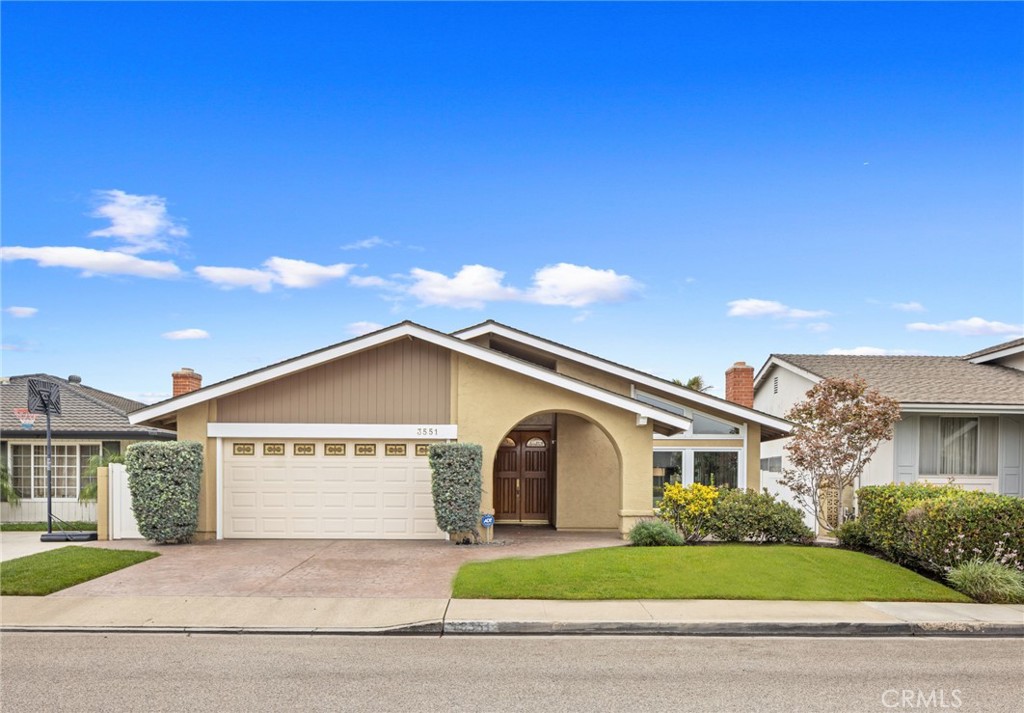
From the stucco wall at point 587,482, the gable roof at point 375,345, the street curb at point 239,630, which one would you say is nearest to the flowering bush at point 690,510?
the gable roof at point 375,345

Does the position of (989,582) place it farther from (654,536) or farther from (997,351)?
(997,351)

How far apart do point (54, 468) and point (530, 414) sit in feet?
45.7

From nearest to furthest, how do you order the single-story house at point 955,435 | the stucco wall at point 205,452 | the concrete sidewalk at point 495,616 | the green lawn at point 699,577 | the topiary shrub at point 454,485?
1. the concrete sidewalk at point 495,616
2. the green lawn at point 699,577
3. the topiary shrub at point 454,485
4. the stucco wall at point 205,452
5. the single-story house at point 955,435

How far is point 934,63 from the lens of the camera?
17.5 m

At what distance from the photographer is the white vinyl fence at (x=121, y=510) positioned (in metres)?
15.7

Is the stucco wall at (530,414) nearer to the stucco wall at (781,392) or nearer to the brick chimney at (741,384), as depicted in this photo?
the brick chimney at (741,384)

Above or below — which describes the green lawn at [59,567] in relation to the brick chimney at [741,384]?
below

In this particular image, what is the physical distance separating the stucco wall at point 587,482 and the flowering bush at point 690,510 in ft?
10.2

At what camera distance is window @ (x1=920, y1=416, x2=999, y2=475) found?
2016cm

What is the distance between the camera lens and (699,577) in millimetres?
11562

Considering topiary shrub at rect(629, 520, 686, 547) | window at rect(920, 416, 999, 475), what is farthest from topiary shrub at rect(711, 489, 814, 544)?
window at rect(920, 416, 999, 475)

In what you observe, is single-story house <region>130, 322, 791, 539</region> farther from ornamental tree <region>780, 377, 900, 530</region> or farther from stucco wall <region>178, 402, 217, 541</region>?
ornamental tree <region>780, 377, 900, 530</region>

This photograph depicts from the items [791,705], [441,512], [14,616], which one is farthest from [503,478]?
[791,705]

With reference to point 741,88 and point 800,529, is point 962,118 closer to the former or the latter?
point 741,88
